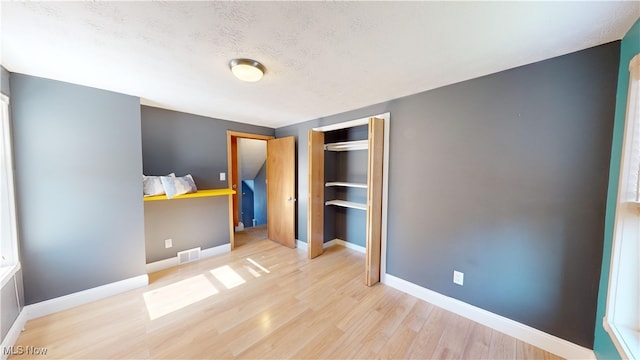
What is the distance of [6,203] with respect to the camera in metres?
1.66

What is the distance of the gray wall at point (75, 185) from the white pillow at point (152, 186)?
0.50 feet

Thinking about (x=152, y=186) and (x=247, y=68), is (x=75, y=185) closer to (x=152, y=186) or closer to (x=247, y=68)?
(x=152, y=186)

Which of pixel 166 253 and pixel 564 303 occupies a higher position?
pixel 564 303

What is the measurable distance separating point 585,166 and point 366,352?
2.01 meters

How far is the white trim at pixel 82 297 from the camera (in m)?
1.84

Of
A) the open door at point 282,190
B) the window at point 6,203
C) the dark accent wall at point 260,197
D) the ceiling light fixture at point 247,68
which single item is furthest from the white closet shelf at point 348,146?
the window at point 6,203

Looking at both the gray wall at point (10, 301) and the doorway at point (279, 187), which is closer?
the gray wall at point (10, 301)

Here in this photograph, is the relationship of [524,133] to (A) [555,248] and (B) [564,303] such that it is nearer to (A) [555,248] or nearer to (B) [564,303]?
(A) [555,248]

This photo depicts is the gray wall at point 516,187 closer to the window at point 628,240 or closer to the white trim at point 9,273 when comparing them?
the window at point 628,240

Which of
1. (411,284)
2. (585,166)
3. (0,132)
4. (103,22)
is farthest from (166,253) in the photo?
(585,166)

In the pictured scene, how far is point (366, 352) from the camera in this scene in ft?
5.03

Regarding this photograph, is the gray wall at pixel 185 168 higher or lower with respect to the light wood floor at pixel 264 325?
higher

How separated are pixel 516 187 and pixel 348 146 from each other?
202 cm

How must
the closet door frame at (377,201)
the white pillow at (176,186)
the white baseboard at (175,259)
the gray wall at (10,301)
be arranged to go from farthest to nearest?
the white baseboard at (175,259) < the white pillow at (176,186) < the closet door frame at (377,201) < the gray wall at (10,301)
